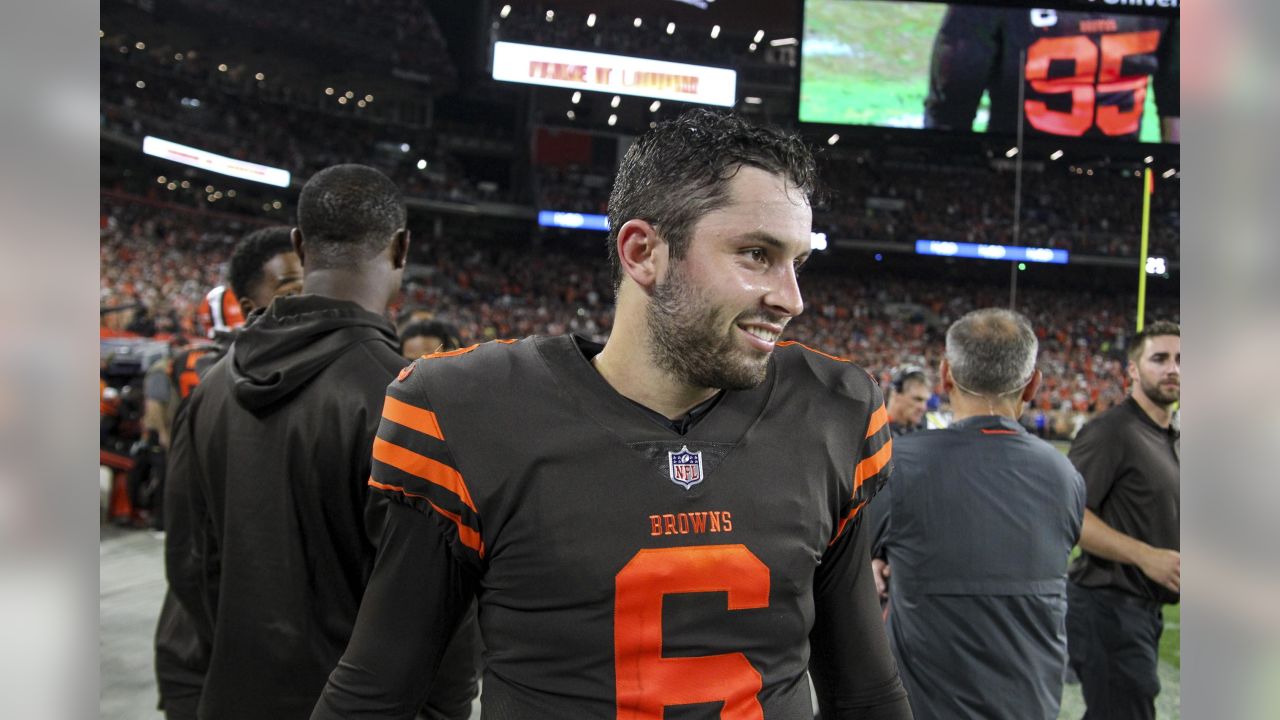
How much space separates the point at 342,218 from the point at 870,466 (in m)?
1.22

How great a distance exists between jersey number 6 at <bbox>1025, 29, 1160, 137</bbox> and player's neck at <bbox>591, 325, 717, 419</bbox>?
18.4 metres

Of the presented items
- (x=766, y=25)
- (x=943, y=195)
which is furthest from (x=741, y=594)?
(x=943, y=195)

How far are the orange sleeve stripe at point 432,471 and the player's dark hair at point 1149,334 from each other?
9.14 feet

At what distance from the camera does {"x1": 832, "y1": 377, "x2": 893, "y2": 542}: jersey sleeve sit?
1305mm

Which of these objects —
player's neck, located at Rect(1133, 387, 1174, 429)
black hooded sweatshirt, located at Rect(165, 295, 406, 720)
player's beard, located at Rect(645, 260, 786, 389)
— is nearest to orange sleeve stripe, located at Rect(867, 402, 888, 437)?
player's beard, located at Rect(645, 260, 786, 389)

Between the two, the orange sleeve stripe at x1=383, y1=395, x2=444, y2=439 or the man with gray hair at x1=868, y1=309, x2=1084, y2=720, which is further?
the man with gray hair at x1=868, y1=309, x2=1084, y2=720

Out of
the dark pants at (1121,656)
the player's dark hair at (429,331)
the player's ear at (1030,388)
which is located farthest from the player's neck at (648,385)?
the player's dark hair at (429,331)

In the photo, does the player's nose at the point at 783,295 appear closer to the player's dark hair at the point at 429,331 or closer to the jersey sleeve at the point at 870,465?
the jersey sleeve at the point at 870,465

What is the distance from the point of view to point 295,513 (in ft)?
5.69

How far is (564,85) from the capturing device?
20.3 meters

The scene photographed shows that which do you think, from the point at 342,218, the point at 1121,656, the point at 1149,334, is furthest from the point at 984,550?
the point at 342,218

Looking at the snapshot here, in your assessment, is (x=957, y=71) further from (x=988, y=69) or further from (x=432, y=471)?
(x=432, y=471)

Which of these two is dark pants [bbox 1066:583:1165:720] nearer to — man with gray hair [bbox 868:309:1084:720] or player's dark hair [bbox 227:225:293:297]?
man with gray hair [bbox 868:309:1084:720]

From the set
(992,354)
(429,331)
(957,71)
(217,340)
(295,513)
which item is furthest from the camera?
(957,71)
